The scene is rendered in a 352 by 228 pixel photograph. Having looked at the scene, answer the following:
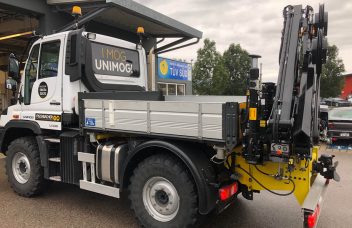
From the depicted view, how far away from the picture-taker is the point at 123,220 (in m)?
4.92

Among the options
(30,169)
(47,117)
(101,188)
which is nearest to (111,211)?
(101,188)

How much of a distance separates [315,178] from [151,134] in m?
2.07

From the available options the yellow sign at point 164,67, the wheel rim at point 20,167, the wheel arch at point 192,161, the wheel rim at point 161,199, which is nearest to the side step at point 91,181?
the wheel arch at point 192,161

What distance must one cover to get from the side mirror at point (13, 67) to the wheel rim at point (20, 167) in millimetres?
1304

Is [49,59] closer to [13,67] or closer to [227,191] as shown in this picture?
[13,67]

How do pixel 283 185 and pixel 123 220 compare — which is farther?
pixel 123 220

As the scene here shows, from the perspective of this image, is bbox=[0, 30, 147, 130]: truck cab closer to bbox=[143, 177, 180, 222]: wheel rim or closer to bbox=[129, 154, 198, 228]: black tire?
bbox=[129, 154, 198, 228]: black tire

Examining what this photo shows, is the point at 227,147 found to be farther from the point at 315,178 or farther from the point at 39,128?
the point at 39,128

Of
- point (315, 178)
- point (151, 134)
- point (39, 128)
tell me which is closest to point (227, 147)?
point (151, 134)

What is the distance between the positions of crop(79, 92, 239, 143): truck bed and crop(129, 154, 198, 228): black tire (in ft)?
1.18

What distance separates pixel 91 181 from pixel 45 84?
171 cm

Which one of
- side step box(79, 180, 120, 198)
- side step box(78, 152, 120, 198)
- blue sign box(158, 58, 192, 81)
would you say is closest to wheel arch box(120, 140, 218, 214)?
side step box(79, 180, 120, 198)

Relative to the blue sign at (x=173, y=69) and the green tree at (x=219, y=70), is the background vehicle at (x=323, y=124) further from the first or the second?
the green tree at (x=219, y=70)

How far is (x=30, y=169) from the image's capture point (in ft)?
18.6
